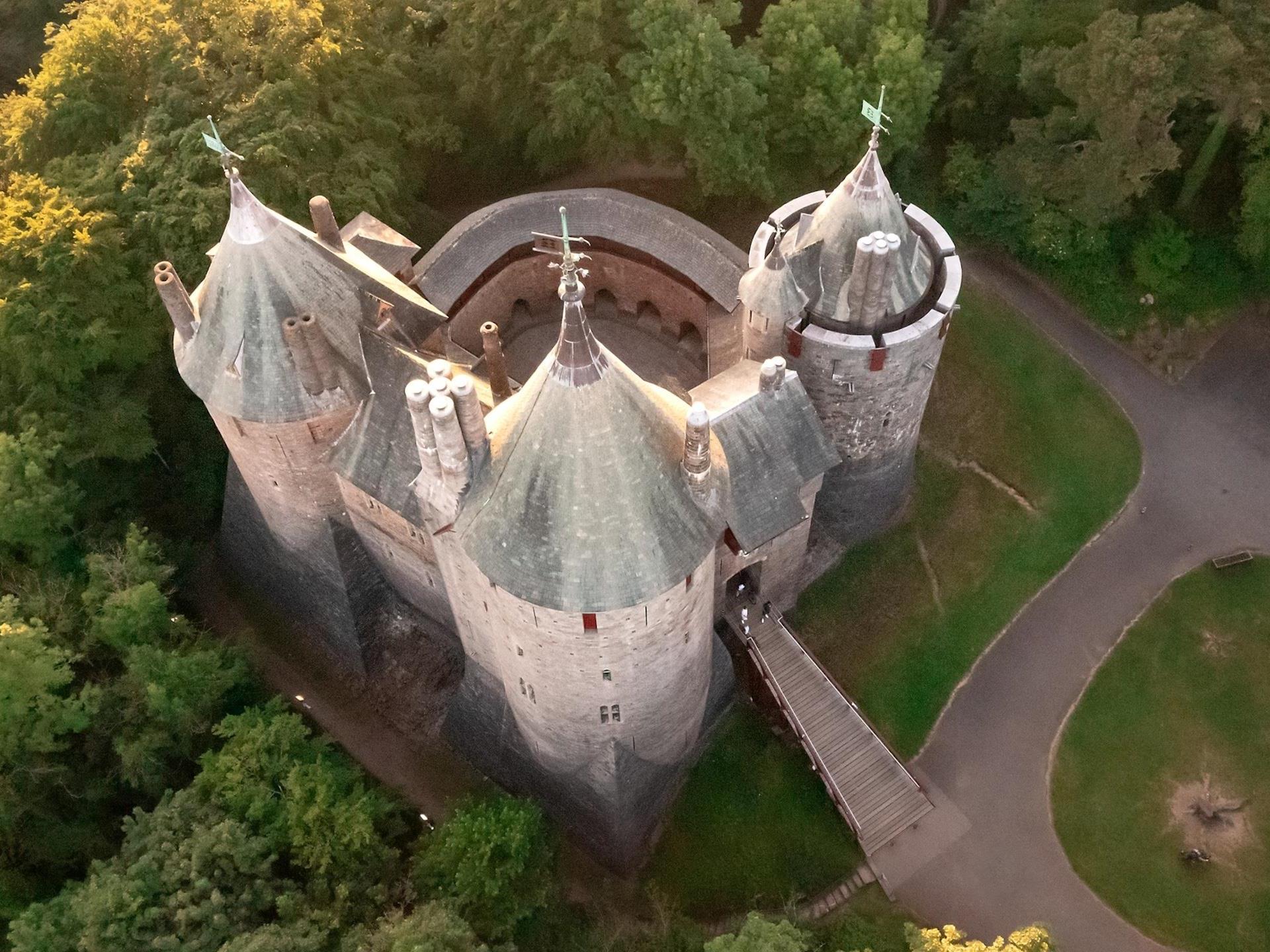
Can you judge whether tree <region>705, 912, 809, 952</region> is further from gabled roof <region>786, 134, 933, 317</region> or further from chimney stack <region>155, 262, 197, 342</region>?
chimney stack <region>155, 262, 197, 342</region>

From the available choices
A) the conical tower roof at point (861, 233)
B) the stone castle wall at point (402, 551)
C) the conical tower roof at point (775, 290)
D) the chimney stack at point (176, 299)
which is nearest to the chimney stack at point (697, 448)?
the conical tower roof at point (775, 290)

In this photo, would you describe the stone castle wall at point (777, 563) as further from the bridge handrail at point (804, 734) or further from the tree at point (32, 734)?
the tree at point (32, 734)

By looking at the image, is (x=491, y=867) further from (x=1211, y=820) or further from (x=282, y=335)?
(x=1211, y=820)

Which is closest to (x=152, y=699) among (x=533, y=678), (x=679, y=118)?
(x=533, y=678)

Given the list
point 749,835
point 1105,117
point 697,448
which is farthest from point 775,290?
point 749,835

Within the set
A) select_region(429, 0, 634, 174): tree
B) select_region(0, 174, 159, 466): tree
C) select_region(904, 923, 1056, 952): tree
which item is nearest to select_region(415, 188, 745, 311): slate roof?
select_region(429, 0, 634, 174): tree

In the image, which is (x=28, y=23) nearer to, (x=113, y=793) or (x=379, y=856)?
(x=113, y=793)

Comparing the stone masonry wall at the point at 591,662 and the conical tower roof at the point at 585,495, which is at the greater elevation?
the conical tower roof at the point at 585,495
